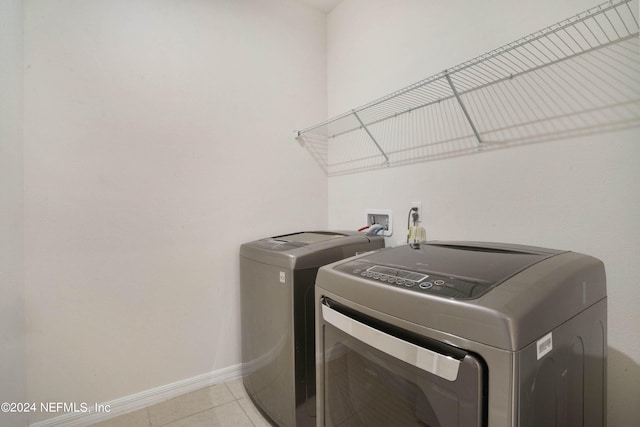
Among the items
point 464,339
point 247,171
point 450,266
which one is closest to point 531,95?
point 450,266

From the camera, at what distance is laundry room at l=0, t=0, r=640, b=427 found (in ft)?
3.00

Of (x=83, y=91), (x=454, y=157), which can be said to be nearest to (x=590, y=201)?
(x=454, y=157)

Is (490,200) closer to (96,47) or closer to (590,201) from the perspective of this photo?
(590,201)

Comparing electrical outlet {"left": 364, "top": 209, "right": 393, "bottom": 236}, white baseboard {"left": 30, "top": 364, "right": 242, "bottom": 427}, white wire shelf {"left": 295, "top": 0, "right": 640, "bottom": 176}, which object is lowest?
white baseboard {"left": 30, "top": 364, "right": 242, "bottom": 427}

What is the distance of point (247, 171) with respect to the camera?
179 centimetres

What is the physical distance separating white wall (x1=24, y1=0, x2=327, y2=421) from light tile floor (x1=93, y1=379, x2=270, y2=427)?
0.12m

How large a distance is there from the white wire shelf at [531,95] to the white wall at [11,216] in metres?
1.56

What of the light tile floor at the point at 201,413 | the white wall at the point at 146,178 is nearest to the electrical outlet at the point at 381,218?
the white wall at the point at 146,178

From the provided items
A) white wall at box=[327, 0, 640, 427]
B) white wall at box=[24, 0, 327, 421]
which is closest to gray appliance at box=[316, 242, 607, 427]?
white wall at box=[327, 0, 640, 427]

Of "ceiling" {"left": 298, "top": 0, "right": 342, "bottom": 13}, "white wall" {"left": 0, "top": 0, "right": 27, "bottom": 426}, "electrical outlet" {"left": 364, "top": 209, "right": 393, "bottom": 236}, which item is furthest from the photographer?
"ceiling" {"left": 298, "top": 0, "right": 342, "bottom": 13}

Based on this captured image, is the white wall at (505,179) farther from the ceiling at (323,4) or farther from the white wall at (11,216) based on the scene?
the white wall at (11,216)

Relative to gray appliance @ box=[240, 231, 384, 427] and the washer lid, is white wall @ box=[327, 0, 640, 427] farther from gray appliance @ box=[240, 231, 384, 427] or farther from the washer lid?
gray appliance @ box=[240, 231, 384, 427]

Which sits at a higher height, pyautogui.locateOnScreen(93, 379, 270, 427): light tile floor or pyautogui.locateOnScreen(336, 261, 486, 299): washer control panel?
pyautogui.locateOnScreen(336, 261, 486, 299): washer control panel

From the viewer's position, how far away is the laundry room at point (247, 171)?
92 centimetres
